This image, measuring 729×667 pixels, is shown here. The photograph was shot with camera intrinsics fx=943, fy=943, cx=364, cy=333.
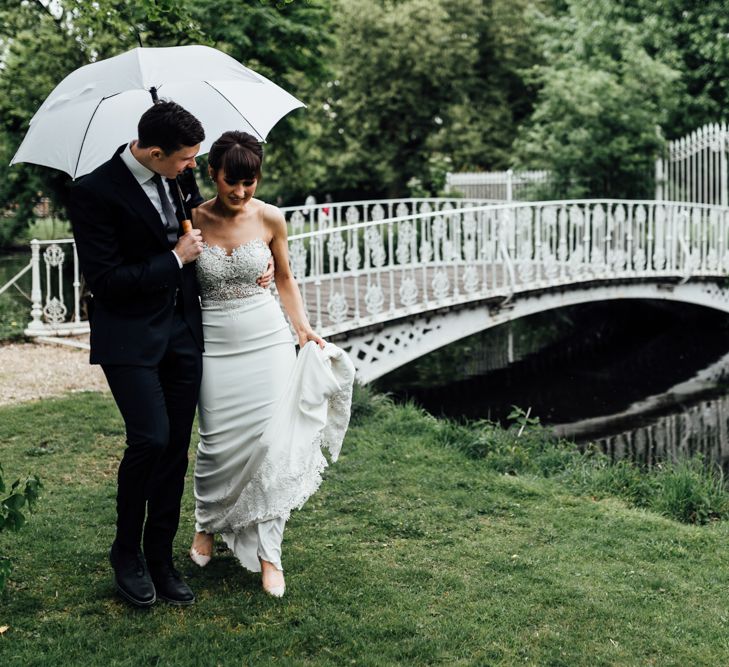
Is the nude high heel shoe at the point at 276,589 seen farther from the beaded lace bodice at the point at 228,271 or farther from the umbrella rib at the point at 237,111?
the umbrella rib at the point at 237,111

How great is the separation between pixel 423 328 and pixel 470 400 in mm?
2143

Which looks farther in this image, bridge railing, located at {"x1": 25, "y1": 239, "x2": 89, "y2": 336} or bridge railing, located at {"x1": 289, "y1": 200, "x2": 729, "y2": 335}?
bridge railing, located at {"x1": 25, "y1": 239, "x2": 89, "y2": 336}

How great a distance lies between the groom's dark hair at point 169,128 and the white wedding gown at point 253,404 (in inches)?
25.5

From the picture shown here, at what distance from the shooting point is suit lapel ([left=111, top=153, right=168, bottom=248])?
3.68 meters

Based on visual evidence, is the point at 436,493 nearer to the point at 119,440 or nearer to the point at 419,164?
the point at 119,440

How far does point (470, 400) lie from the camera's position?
12172mm

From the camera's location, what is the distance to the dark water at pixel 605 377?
10648 mm

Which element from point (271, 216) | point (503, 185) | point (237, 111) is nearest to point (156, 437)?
point (271, 216)

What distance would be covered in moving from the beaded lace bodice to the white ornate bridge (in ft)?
15.7

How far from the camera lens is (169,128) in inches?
141

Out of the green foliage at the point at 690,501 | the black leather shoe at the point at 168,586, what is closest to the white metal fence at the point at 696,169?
the green foliage at the point at 690,501

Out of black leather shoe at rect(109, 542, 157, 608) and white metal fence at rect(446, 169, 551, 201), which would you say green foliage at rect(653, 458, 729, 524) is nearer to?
black leather shoe at rect(109, 542, 157, 608)

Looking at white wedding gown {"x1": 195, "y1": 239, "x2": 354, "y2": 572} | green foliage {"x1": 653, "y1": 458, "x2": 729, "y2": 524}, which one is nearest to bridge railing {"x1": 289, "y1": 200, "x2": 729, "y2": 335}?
green foliage {"x1": 653, "y1": 458, "x2": 729, "y2": 524}

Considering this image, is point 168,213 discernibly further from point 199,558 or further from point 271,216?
point 199,558
